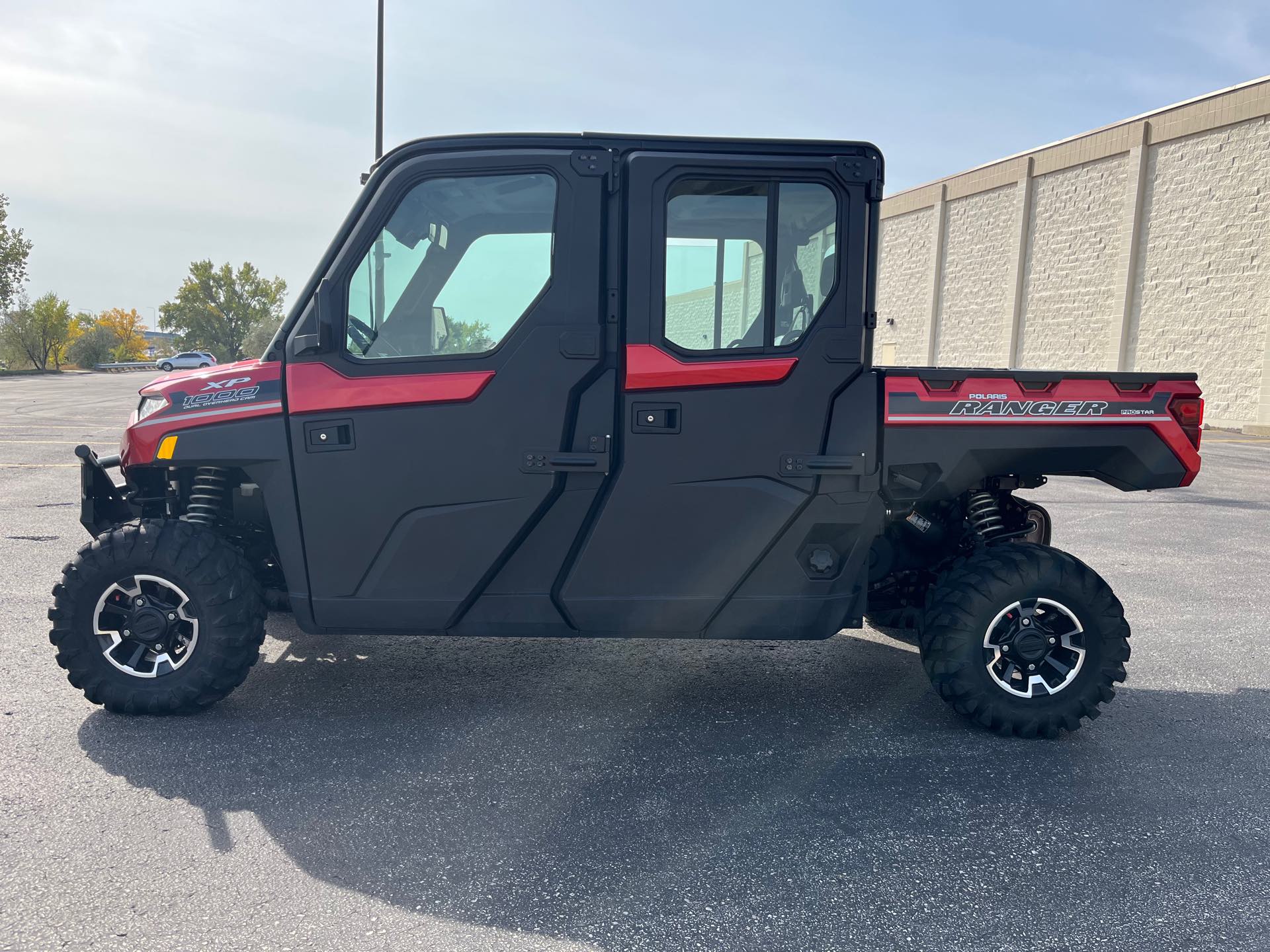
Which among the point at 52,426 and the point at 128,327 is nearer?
the point at 52,426

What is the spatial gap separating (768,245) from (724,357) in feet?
1.65

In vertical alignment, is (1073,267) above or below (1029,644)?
above

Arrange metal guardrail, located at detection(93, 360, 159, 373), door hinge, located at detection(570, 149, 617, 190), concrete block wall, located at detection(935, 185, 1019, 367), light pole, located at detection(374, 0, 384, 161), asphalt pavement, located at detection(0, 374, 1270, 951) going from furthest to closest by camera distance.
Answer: metal guardrail, located at detection(93, 360, 159, 373) < concrete block wall, located at detection(935, 185, 1019, 367) < light pole, located at detection(374, 0, 384, 161) < door hinge, located at detection(570, 149, 617, 190) < asphalt pavement, located at detection(0, 374, 1270, 951)

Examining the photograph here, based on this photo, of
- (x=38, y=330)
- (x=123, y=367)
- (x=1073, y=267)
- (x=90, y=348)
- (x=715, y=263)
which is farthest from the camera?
(x=123, y=367)

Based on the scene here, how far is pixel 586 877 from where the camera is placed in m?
2.86

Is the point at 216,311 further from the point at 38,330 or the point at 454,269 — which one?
the point at 454,269

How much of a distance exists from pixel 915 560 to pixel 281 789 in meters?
3.13

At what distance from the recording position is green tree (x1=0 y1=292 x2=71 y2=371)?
5200cm

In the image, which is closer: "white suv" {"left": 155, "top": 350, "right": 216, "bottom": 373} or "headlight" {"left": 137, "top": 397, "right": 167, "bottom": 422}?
"headlight" {"left": 137, "top": 397, "right": 167, "bottom": 422}

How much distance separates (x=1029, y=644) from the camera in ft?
13.1

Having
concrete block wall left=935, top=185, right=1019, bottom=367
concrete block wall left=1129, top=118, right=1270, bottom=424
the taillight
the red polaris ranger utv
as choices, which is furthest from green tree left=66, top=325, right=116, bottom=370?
the taillight

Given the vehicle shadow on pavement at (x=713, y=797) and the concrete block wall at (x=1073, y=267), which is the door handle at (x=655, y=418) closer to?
the vehicle shadow on pavement at (x=713, y=797)

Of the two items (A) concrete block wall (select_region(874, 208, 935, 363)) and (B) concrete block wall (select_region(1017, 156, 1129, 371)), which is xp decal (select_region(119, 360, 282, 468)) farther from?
(A) concrete block wall (select_region(874, 208, 935, 363))

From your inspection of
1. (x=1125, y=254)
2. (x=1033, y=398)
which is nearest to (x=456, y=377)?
(x=1033, y=398)
